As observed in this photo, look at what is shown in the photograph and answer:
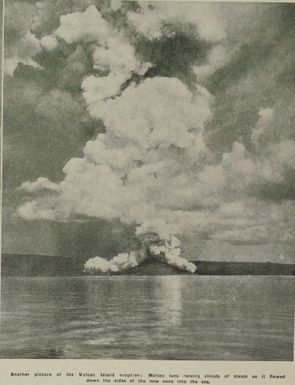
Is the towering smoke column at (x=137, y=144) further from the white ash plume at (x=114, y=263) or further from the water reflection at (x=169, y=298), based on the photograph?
the water reflection at (x=169, y=298)

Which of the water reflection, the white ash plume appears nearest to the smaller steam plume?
the white ash plume

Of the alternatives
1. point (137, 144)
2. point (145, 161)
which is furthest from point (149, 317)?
point (137, 144)

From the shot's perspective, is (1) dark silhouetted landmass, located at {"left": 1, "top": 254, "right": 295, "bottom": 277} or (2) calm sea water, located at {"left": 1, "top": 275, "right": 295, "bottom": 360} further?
(1) dark silhouetted landmass, located at {"left": 1, "top": 254, "right": 295, "bottom": 277}

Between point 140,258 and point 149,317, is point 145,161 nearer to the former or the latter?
point 140,258

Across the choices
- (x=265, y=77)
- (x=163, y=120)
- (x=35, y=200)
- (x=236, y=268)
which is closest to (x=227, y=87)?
(x=265, y=77)

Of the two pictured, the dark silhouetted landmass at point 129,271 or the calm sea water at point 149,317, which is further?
the dark silhouetted landmass at point 129,271

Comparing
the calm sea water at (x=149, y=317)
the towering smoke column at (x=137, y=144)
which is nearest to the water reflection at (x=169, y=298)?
the calm sea water at (x=149, y=317)

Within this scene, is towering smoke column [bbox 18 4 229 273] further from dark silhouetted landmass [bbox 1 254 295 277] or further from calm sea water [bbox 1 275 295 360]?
calm sea water [bbox 1 275 295 360]
